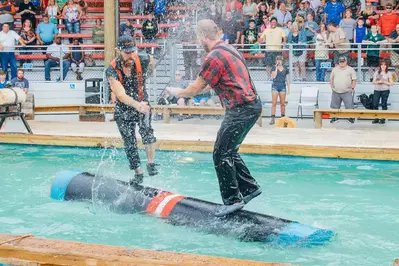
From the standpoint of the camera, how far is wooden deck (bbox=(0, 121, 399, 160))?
945 cm

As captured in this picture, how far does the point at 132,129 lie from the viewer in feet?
24.7

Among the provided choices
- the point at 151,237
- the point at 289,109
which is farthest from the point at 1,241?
the point at 289,109

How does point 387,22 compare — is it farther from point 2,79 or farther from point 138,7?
point 2,79

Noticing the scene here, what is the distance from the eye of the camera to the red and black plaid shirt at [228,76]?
587 centimetres

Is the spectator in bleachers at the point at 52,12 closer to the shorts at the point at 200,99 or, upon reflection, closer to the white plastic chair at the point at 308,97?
the shorts at the point at 200,99

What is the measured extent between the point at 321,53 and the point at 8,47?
7.13m

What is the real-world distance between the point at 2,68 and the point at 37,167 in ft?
26.3

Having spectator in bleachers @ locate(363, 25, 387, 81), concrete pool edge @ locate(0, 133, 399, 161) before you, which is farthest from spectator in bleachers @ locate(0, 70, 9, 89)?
spectator in bleachers @ locate(363, 25, 387, 81)

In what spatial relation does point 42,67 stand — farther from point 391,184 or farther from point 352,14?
point 391,184

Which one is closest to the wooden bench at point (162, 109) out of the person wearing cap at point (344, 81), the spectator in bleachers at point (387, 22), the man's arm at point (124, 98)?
the person wearing cap at point (344, 81)

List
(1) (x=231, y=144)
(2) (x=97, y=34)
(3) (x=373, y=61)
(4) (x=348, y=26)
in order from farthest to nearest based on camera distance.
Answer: (2) (x=97, y=34) → (4) (x=348, y=26) → (3) (x=373, y=61) → (1) (x=231, y=144)

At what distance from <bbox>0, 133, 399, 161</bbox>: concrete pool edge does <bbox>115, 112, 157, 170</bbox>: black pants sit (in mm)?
2433

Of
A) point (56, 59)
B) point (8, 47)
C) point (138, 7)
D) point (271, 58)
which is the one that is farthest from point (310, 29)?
point (8, 47)

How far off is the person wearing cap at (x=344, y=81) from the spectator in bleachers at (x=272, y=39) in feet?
5.12
